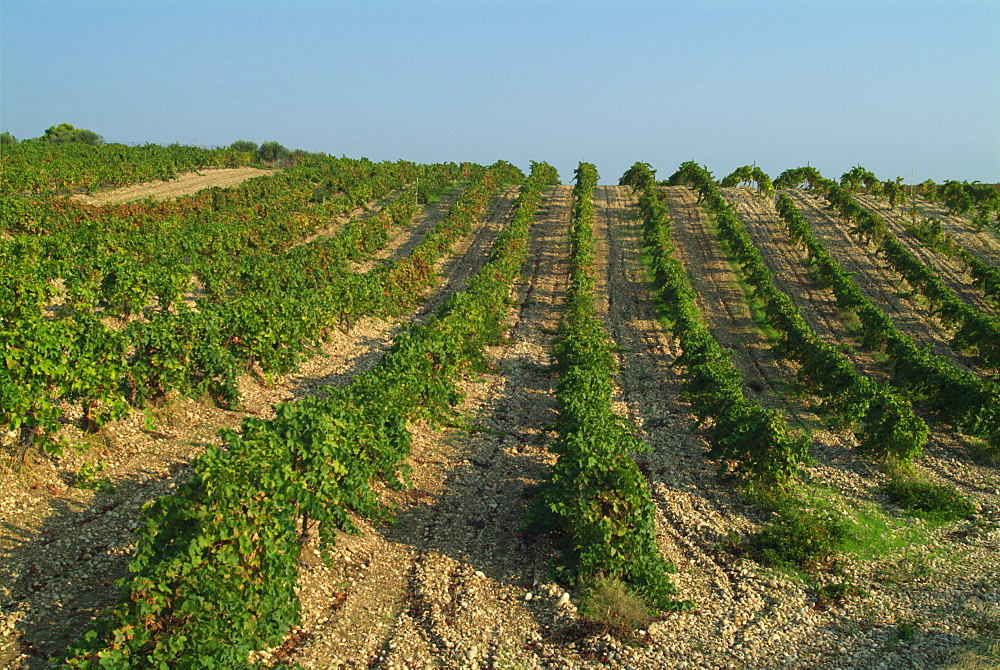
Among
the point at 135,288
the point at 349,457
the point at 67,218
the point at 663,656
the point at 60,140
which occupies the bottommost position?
the point at 663,656

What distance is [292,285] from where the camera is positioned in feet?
76.1

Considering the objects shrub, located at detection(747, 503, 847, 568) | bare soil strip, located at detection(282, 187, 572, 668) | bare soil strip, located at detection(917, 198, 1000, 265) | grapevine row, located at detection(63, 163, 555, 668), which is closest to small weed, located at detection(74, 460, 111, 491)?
grapevine row, located at detection(63, 163, 555, 668)

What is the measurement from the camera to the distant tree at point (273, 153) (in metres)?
79.5

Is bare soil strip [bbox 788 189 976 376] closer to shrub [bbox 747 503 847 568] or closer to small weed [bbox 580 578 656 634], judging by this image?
shrub [bbox 747 503 847 568]

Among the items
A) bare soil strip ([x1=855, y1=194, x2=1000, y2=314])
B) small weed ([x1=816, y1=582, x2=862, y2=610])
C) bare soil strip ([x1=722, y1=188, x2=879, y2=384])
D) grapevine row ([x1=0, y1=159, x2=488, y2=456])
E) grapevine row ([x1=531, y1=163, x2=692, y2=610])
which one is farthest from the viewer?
bare soil strip ([x1=855, y1=194, x2=1000, y2=314])

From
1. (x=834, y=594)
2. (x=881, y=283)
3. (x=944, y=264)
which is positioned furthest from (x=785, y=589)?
(x=944, y=264)

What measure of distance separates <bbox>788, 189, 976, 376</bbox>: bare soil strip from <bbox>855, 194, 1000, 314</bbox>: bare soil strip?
236 cm

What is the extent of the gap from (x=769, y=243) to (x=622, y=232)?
852cm

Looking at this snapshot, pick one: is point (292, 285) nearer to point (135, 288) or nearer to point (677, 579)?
point (135, 288)

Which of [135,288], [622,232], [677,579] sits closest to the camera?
[677,579]

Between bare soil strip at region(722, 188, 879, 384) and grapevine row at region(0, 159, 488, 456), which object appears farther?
bare soil strip at region(722, 188, 879, 384)

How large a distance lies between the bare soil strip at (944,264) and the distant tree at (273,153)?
6052 centimetres

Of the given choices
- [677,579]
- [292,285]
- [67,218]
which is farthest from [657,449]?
[67,218]

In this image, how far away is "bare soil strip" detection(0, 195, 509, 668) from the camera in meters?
8.52
